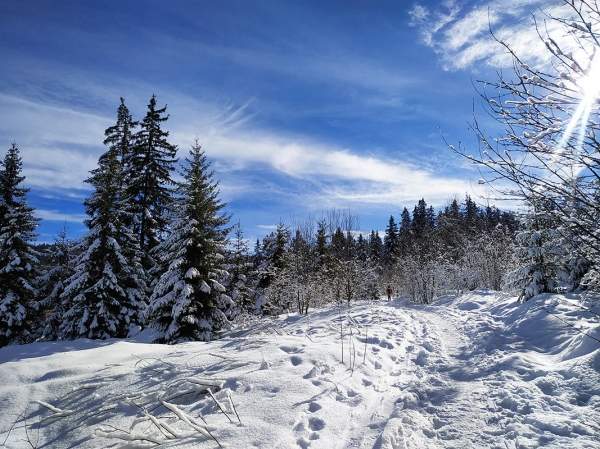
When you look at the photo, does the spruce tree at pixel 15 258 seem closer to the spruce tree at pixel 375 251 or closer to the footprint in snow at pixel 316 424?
the footprint in snow at pixel 316 424

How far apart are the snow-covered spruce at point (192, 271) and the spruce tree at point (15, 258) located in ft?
26.3

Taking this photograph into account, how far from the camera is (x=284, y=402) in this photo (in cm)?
443

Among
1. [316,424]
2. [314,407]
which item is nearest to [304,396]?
[314,407]

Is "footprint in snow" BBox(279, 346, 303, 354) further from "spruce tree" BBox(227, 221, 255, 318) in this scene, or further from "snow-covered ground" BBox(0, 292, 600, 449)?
"spruce tree" BBox(227, 221, 255, 318)

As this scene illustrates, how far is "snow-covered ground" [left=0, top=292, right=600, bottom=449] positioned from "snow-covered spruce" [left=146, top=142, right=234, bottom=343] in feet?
20.7

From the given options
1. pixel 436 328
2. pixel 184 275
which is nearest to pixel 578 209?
pixel 436 328

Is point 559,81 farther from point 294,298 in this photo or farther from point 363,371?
point 294,298

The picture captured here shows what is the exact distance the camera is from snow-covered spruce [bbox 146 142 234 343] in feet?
45.3

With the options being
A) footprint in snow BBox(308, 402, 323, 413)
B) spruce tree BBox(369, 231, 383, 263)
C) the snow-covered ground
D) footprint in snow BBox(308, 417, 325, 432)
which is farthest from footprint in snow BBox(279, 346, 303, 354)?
spruce tree BBox(369, 231, 383, 263)

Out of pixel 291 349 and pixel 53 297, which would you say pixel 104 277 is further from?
pixel 291 349

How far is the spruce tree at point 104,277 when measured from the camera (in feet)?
50.6

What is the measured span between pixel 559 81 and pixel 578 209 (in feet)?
3.11

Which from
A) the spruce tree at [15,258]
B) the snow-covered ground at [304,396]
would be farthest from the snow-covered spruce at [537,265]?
the spruce tree at [15,258]

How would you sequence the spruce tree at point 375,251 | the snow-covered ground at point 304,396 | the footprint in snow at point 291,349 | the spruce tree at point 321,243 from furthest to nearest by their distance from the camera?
the spruce tree at point 375,251
the spruce tree at point 321,243
the footprint in snow at point 291,349
the snow-covered ground at point 304,396
